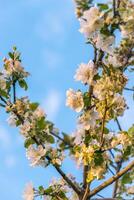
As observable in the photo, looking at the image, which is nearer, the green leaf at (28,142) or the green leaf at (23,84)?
the green leaf at (28,142)

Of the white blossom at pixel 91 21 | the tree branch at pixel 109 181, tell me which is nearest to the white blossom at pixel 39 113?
the tree branch at pixel 109 181

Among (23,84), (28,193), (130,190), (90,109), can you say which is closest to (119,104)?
(90,109)

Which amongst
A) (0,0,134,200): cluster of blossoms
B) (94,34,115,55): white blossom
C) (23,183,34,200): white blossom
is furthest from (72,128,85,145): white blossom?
(94,34,115,55): white blossom

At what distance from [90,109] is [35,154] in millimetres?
722

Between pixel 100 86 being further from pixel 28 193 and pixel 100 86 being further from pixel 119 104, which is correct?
pixel 28 193

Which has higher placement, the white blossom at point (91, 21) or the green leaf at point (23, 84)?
the green leaf at point (23, 84)

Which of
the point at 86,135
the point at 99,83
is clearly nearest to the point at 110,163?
the point at 86,135

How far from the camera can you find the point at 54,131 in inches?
225

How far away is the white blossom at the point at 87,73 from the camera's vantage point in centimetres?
513

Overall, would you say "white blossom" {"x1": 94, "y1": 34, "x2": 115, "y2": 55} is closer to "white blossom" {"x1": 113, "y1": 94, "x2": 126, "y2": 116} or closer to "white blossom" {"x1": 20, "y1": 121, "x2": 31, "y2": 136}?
"white blossom" {"x1": 113, "y1": 94, "x2": 126, "y2": 116}

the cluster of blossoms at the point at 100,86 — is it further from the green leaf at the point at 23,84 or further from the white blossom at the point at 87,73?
the green leaf at the point at 23,84

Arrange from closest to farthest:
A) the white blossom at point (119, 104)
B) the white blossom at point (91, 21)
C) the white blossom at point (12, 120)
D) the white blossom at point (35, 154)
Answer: the white blossom at point (91, 21), the white blossom at point (119, 104), the white blossom at point (35, 154), the white blossom at point (12, 120)

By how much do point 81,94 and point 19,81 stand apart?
0.82 metres

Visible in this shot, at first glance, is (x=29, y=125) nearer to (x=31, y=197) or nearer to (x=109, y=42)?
(x=31, y=197)
